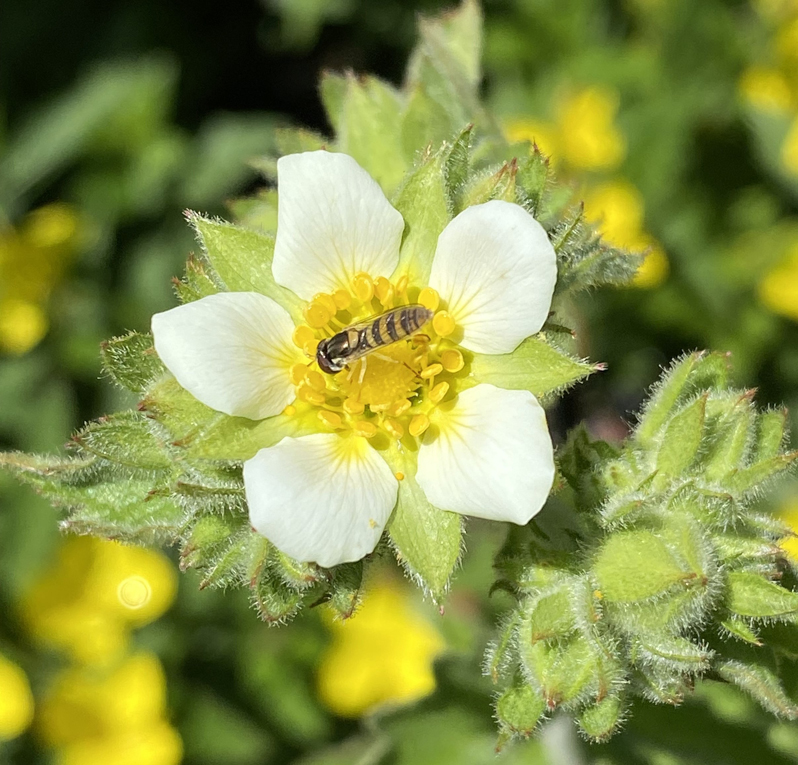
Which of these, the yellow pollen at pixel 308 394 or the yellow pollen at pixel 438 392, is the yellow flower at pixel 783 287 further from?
the yellow pollen at pixel 308 394

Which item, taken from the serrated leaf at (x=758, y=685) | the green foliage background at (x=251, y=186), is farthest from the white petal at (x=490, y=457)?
the green foliage background at (x=251, y=186)

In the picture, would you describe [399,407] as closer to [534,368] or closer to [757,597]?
[534,368]

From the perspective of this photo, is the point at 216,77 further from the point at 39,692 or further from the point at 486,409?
the point at 486,409

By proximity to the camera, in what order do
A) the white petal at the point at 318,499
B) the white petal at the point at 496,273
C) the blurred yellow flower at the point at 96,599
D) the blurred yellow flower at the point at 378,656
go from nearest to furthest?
the white petal at the point at 318,499 → the white petal at the point at 496,273 → the blurred yellow flower at the point at 96,599 → the blurred yellow flower at the point at 378,656

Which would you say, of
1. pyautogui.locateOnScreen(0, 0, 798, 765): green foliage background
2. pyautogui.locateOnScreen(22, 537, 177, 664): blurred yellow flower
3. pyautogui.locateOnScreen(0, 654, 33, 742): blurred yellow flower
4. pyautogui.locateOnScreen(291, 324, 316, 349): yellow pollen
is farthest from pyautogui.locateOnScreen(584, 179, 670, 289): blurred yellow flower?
pyautogui.locateOnScreen(0, 654, 33, 742): blurred yellow flower

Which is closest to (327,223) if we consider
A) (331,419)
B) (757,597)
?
(331,419)

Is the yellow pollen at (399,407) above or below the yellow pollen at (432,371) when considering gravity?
below

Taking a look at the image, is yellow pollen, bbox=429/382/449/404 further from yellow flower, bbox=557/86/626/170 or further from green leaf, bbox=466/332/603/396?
yellow flower, bbox=557/86/626/170
